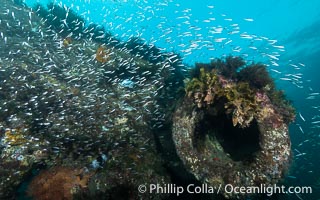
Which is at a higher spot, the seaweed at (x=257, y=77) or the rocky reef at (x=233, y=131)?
the seaweed at (x=257, y=77)

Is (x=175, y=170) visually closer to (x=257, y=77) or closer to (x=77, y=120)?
(x=77, y=120)

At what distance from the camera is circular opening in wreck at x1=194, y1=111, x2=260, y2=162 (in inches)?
290

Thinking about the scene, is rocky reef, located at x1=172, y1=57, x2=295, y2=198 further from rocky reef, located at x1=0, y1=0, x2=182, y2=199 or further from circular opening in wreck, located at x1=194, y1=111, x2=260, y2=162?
rocky reef, located at x1=0, y1=0, x2=182, y2=199

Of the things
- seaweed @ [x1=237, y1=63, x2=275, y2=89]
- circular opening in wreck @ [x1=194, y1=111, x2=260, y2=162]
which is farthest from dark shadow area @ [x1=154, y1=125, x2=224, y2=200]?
seaweed @ [x1=237, y1=63, x2=275, y2=89]

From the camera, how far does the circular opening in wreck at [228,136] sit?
7356 millimetres

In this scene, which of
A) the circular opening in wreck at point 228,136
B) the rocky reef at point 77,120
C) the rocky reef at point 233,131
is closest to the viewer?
the rocky reef at point 233,131

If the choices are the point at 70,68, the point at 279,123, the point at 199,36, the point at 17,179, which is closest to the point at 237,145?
the point at 279,123

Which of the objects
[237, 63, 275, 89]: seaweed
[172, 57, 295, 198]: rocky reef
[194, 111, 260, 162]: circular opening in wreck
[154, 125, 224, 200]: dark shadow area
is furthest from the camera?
[237, 63, 275, 89]: seaweed

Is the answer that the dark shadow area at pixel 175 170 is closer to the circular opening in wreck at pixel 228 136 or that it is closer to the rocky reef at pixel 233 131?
the rocky reef at pixel 233 131

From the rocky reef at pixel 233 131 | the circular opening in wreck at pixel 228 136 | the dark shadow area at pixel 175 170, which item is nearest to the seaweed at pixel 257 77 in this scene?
the rocky reef at pixel 233 131

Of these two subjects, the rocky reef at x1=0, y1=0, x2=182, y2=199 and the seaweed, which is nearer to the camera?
the rocky reef at x1=0, y1=0, x2=182, y2=199

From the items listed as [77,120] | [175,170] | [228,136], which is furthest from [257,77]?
[77,120]

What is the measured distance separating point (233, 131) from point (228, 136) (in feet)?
0.91

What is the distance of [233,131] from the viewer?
8094 mm
